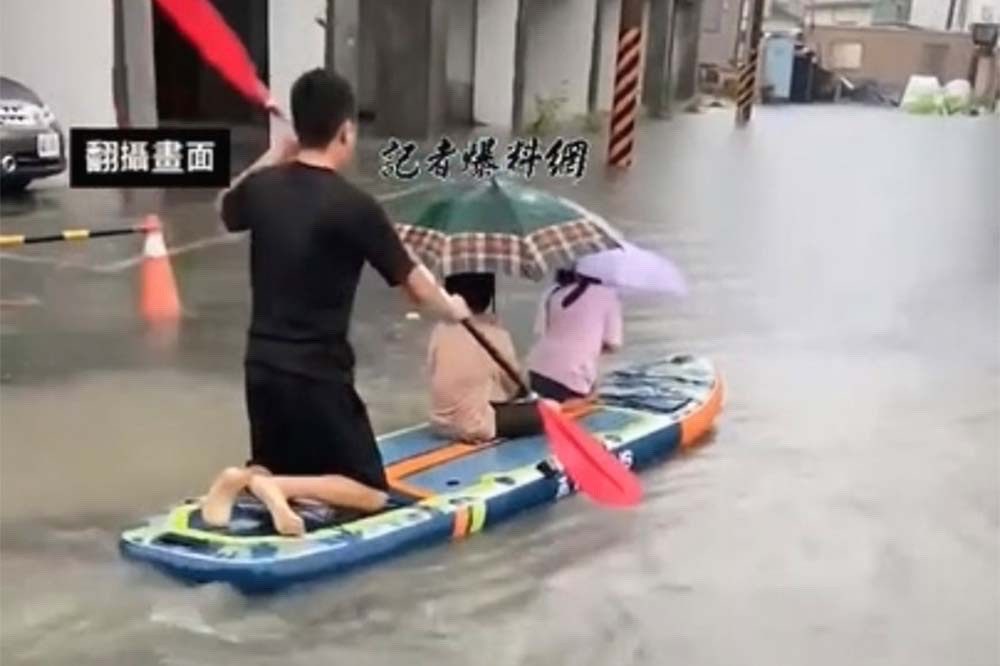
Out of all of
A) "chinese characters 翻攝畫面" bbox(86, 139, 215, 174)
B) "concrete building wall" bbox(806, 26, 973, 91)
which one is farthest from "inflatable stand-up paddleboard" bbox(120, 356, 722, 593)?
"concrete building wall" bbox(806, 26, 973, 91)

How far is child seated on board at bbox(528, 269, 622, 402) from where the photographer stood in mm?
6082

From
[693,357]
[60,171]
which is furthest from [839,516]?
[60,171]

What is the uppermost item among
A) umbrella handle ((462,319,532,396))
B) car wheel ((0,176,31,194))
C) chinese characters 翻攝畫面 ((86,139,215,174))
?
chinese characters 翻攝畫面 ((86,139,215,174))

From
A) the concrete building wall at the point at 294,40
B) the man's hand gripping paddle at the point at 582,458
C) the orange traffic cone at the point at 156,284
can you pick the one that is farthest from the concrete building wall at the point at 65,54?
the man's hand gripping paddle at the point at 582,458

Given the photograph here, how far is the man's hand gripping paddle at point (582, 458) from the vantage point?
16.4 feet

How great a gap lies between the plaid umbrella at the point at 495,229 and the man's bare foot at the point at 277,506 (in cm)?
101

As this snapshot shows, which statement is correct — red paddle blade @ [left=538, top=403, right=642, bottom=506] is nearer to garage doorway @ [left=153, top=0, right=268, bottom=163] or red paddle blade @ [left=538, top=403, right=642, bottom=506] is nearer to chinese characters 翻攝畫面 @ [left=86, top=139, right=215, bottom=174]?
chinese characters 翻攝畫面 @ [left=86, top=139, right=215, bottom=174]

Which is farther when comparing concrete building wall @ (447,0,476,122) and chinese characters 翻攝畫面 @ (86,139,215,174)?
concrete building wall @ (447,0,476,122)

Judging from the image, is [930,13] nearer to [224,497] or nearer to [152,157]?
[152,157]

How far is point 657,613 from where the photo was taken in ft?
15.1

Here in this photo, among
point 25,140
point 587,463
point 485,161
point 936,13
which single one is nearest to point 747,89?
point 25,140

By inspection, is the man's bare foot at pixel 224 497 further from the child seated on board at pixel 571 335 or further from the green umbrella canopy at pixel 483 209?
the child seated on board at pixel 571 335

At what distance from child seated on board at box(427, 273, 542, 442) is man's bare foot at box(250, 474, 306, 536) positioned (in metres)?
1.01

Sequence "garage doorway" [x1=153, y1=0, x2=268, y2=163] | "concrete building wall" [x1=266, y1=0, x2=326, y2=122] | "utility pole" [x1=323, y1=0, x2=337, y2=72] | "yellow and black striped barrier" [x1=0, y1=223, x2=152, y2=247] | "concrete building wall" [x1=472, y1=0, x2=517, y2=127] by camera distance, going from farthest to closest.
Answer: "concrete building wall" [x1=472, y1=0, x2=517, y2=127] < "garage doorway" [x1=153, y1=0, x2=268, y2=163] < "utility pole" [x1=323, y1=0, x2=337, y2=72] < "concrete building wall" [x1=266, y1=0, x2=326, y2=122] < "yellow and black striped barrier" [x1=0, y1=223, x2=152, y2=247]
